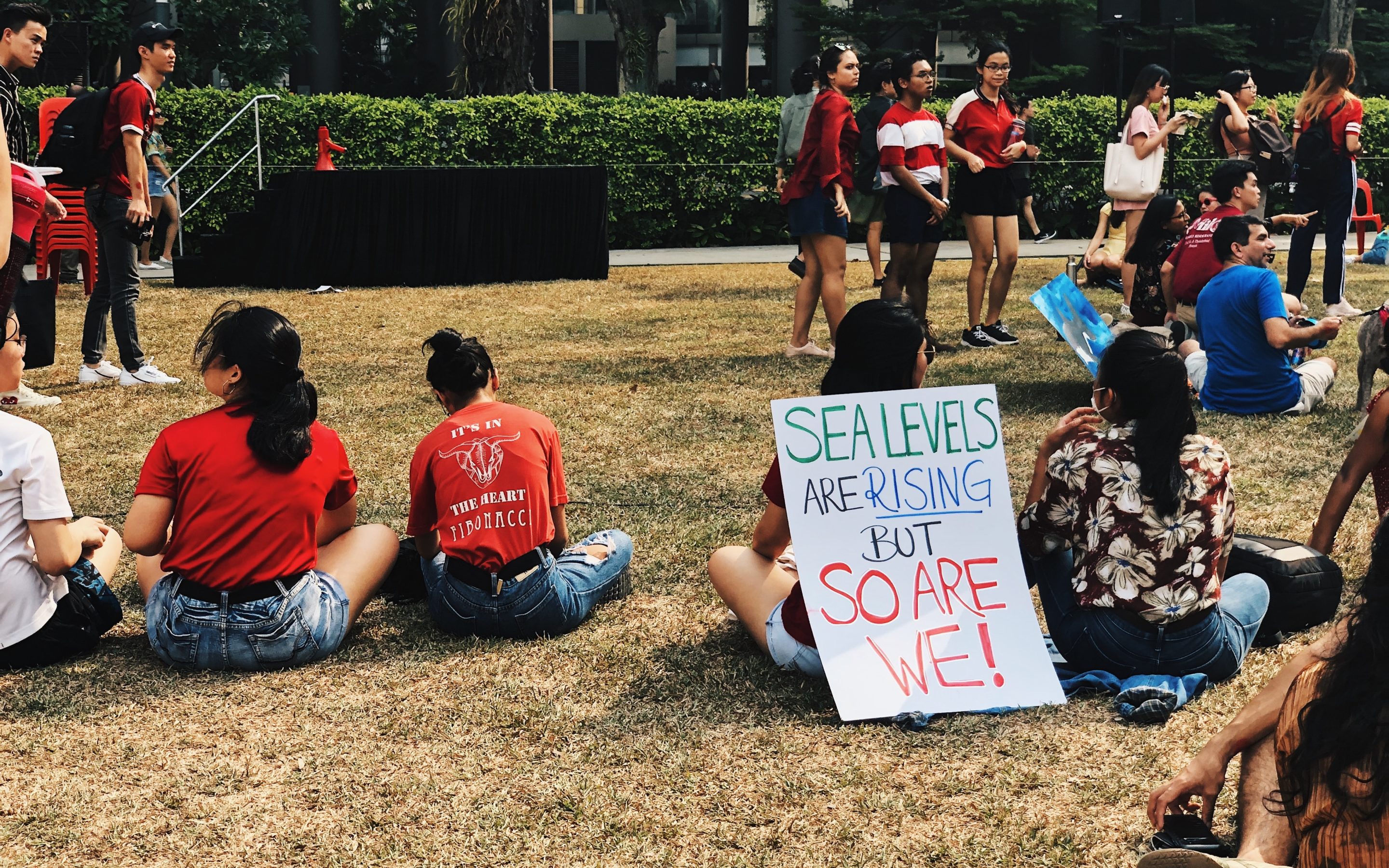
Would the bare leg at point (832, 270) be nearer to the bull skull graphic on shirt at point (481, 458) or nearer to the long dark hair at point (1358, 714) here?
the bull skull graphic on shirt at point (481, 458)

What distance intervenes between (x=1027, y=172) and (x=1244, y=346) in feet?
15.6

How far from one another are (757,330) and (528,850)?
294 inches

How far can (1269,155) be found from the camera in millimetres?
10898

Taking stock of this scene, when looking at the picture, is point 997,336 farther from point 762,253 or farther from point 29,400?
point 762,253

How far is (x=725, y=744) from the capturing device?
354 cm

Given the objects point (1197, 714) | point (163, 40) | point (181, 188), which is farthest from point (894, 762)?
point (181, 188)

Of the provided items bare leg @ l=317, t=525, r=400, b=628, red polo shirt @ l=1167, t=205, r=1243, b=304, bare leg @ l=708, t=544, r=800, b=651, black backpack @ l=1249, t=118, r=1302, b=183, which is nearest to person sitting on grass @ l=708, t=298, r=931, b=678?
bare leg @ l=708, t=544, r=800, b=651

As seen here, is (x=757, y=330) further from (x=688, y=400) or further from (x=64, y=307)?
(x=64, y=307)

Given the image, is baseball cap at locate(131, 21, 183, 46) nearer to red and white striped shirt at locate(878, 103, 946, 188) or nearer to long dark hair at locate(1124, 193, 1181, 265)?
red and white striped shirt at locate(878, 103, 946, 188)

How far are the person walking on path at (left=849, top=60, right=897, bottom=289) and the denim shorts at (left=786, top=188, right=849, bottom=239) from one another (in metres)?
1.73

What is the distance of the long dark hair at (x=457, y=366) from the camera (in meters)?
4.27

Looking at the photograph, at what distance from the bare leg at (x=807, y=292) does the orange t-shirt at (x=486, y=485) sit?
15.5 feet

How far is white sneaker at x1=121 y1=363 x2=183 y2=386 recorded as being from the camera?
26.8 feet

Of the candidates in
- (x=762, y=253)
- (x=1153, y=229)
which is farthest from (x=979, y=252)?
(x=762, y=253)
